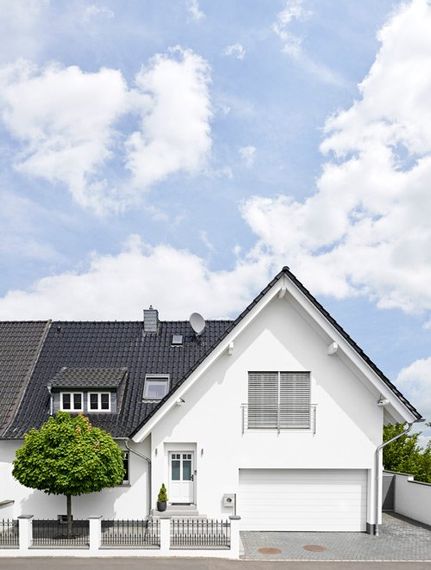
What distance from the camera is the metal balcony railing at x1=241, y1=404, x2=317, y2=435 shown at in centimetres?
1669

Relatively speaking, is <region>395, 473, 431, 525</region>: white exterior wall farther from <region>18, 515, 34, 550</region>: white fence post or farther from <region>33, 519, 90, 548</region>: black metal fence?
<region>18, 515, 34, 550</region>: white fence post

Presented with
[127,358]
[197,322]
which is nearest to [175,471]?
[127,358]

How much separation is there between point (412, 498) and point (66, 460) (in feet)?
39.3

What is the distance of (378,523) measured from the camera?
1642 cm

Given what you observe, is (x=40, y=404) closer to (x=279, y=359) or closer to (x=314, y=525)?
(x=279, y=359)

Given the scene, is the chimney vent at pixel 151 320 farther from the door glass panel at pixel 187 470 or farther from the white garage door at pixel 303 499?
the white garage door at pixel 303 499

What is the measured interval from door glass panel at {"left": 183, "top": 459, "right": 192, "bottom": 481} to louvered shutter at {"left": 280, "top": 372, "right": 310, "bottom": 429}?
3108 mm

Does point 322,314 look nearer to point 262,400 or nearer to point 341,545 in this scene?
point 262,400

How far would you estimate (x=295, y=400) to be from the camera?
16.8 m

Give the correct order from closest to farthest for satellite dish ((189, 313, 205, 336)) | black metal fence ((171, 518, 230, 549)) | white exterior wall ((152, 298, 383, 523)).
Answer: black metal fence ((171, 518, 230, 549)), white exterior wall ((152, 298, 383, 523)), satellite dish ((189, 313, 205, 336))

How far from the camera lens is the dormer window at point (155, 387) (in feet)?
60.1

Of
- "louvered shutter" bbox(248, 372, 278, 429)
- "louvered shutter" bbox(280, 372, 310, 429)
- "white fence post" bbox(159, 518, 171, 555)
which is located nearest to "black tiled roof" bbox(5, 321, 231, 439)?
"louvered shutter" bbox(248, 372, 278, 429)

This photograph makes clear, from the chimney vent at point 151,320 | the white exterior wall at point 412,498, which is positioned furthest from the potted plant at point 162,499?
the white exterior wall at point 412,498

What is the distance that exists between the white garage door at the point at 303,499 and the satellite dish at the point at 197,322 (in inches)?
222
